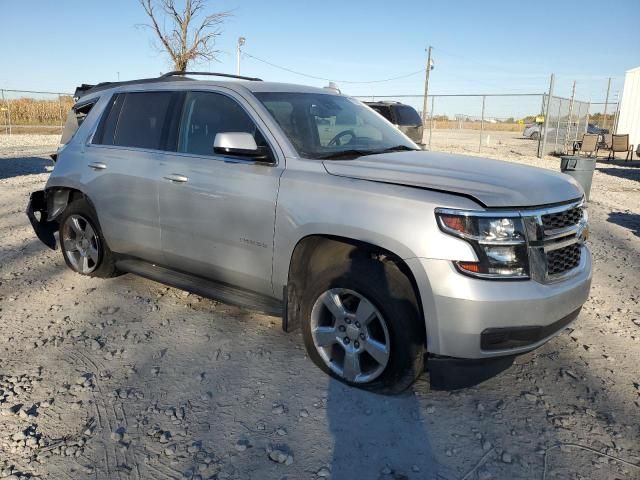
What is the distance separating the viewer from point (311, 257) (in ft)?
11.0

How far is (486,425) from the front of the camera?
289 centimetres

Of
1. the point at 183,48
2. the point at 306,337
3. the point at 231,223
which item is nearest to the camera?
the point at 306,337

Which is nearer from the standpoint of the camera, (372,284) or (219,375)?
(372,284)

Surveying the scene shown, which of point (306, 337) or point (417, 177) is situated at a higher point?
point (417, 177)

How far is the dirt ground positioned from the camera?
255 cm

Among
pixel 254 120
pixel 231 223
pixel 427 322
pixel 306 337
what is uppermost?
pixel 254 120

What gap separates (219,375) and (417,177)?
1.78 m

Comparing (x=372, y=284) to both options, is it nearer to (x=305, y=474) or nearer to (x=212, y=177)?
(x=305, y=474)

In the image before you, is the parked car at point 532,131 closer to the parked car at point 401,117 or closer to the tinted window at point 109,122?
the parked car at point 401,117

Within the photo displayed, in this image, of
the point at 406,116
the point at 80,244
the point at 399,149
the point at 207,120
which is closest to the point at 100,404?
the point at 207,120

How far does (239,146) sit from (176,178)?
0.81 meters

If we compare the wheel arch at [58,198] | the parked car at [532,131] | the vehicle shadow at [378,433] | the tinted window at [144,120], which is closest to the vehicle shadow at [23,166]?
the wheel arch at [58,198]

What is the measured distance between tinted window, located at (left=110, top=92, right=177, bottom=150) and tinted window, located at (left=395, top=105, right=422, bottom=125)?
9.57m

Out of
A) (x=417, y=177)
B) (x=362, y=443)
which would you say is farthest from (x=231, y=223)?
(x=362, y=443)
